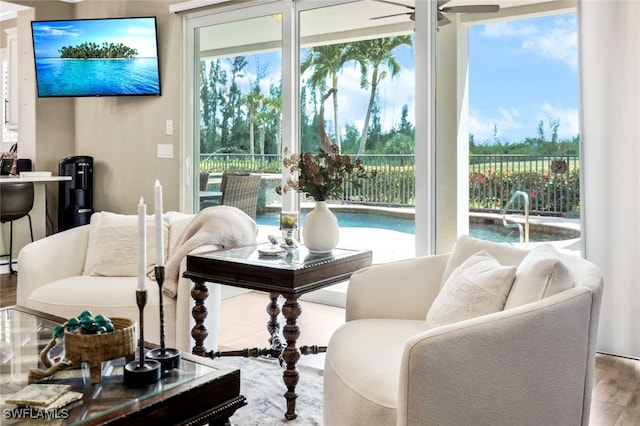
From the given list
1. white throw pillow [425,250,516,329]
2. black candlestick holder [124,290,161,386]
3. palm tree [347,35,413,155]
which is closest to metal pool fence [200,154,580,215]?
palm tree [347,35,413,155]

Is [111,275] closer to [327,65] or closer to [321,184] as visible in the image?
[321,184]

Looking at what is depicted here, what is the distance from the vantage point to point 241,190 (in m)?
4.66

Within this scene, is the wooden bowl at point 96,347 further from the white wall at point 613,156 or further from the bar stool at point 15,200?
the bar stool at point 15,200

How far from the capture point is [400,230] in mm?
3914

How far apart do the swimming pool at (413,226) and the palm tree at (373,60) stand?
0.48 m

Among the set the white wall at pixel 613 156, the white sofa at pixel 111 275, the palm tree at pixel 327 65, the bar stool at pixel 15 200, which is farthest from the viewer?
the bar stool at pixel 15 200

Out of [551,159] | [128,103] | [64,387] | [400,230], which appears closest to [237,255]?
[64,387]

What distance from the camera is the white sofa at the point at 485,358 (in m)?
1.38

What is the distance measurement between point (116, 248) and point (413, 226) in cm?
190

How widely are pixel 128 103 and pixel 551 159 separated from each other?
12.2 ft

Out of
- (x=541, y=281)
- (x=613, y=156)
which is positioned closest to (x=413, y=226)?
(x=613, y=156)

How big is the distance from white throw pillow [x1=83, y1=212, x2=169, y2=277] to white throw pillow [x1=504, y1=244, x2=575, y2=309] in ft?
6.24

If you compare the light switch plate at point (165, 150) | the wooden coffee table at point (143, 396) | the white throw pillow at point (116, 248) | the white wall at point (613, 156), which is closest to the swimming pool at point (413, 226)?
the white wall at point (613, 156)

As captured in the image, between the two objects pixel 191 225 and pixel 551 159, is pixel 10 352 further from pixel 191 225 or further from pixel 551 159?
pixel 551 159
